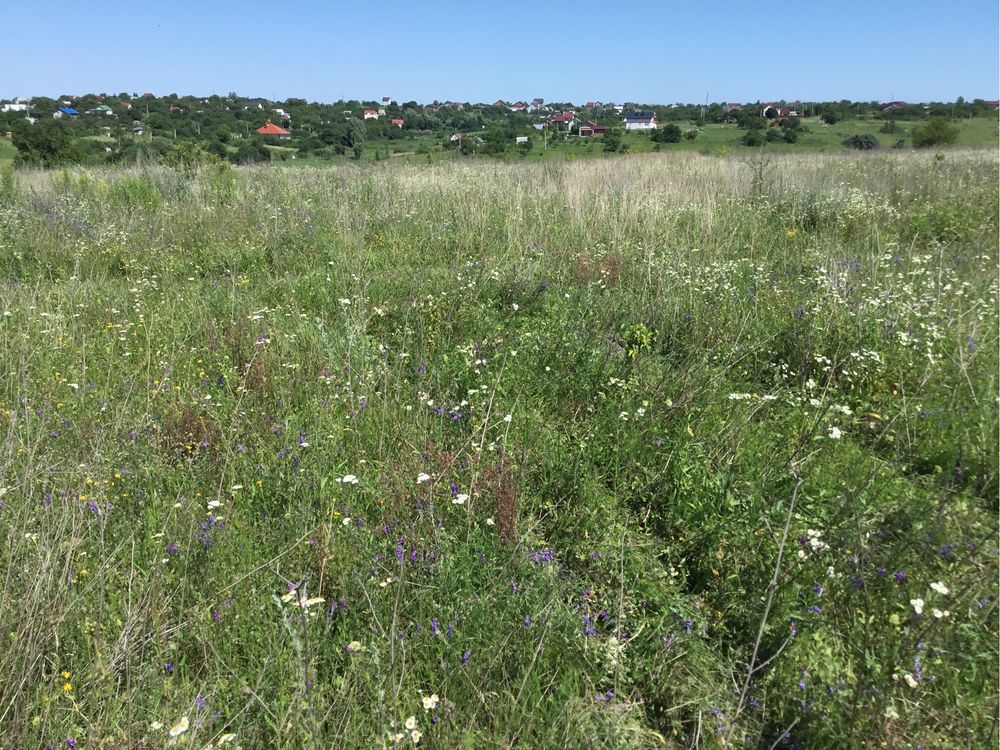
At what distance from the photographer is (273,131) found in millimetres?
39656

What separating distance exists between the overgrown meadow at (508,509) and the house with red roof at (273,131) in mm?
35440

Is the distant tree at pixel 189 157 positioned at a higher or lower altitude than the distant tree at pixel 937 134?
lower

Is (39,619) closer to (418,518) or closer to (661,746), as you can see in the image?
(418,518)

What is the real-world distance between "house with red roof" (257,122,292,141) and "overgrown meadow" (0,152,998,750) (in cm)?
3544

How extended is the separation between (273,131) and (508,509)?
4391 centimetres

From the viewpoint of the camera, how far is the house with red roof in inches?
1446

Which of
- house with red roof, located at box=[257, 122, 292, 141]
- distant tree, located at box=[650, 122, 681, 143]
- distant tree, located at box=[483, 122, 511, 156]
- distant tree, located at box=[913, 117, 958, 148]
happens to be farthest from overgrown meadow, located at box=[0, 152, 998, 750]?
distant tree, located at box=[650, 122, 681, 143]

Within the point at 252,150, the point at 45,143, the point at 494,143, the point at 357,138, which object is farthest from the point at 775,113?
the point at 45,143

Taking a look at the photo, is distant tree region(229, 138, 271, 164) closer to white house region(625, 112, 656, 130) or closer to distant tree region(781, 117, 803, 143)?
distant tree region(781, 117, 803, 143)

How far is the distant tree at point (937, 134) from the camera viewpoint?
26031 mm

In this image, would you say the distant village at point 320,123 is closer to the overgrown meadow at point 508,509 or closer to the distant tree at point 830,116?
the distant tree at point 830,116

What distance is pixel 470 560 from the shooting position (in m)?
2.16

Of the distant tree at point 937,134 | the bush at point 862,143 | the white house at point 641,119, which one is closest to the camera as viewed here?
the distant tree at point 937,134

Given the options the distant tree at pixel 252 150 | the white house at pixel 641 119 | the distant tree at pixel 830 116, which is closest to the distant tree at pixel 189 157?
the distant tree at pixel 252 150
